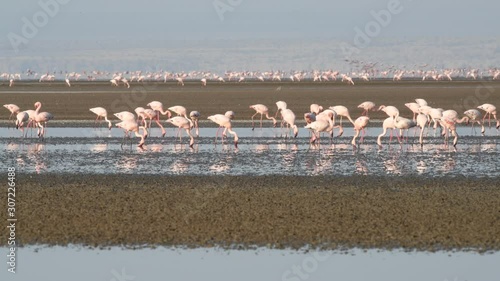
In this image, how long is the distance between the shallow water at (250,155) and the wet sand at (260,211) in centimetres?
141

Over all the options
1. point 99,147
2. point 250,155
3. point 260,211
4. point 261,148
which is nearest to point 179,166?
point 250,155

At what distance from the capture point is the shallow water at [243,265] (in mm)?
11211

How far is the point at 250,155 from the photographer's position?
24.1 meters

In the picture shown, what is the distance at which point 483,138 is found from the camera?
95.8ft

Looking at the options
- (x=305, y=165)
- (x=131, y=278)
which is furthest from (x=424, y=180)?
(x=131, y=278)

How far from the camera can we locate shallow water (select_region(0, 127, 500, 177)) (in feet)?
69.3

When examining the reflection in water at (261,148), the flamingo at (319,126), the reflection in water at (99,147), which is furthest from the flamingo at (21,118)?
the flamingo at (319,126)

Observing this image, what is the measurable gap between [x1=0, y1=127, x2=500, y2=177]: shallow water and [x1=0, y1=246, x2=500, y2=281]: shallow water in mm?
8015

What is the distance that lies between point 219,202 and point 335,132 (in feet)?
50.6

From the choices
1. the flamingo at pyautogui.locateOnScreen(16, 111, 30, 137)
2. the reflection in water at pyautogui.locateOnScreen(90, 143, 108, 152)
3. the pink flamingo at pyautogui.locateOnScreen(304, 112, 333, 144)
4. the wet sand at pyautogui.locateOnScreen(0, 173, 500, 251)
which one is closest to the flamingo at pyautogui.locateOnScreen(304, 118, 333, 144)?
the pink flamingo at pyautogui.locateOnScreen(304, 112, 333, 144)

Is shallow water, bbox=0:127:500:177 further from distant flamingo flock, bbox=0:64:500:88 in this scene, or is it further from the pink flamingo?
distant flamingo flock, bbox=0:64:500:88

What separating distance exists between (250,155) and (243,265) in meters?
12.3

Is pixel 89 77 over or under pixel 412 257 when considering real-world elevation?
under

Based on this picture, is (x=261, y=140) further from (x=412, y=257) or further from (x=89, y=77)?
(x=89, y=77)
